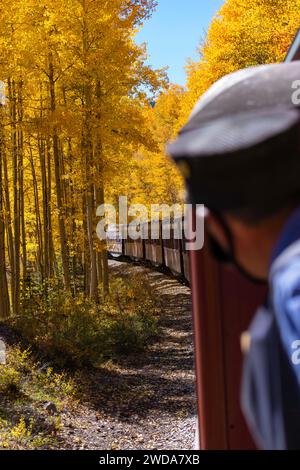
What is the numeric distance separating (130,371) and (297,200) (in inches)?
417

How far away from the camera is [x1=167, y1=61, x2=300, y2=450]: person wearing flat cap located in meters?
0.83

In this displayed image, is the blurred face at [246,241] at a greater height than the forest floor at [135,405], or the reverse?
the blurred face at [246,241]

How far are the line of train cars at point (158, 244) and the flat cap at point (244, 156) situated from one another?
485 inches

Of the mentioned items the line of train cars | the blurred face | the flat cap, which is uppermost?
the flat cap

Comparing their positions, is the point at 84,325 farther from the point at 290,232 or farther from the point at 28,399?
the point at 290,232

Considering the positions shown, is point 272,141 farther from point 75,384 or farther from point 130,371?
point 130,371

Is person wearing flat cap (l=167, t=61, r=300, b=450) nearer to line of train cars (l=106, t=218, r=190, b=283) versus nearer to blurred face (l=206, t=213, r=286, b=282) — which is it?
blurred face (l=206, t=213, r=286, b=282)

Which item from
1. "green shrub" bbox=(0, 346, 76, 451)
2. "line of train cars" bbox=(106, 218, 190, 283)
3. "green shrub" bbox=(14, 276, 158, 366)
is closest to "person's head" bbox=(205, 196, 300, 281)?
"green shrub" bbox=(0, 346, 76, 451)

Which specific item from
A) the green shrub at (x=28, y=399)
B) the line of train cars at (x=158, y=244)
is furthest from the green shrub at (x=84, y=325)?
the line of train cars at (x=158, y=244)

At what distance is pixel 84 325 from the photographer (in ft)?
41.1

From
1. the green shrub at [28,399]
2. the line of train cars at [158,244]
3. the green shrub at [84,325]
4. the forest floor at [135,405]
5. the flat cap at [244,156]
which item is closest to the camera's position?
the flat cap at [244,156]

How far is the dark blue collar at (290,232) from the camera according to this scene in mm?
859

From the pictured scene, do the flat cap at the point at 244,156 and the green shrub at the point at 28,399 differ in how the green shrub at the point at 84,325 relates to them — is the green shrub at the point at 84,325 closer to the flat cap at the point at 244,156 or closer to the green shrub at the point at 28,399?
the green shrub at the point at 28,399

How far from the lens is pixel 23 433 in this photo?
6.88 meters
